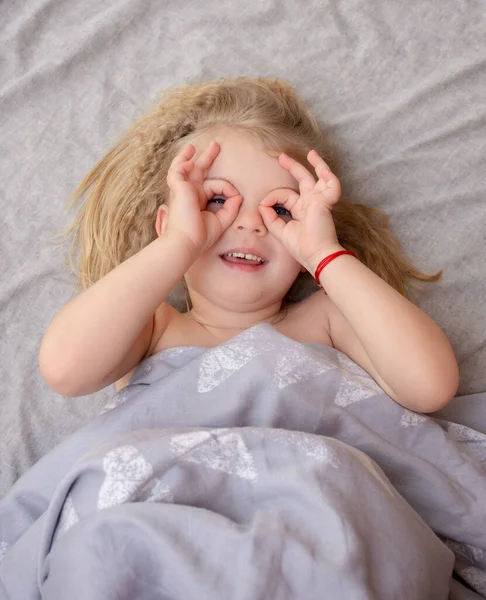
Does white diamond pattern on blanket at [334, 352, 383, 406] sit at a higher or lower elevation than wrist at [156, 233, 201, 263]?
lower

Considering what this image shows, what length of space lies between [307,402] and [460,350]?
1.43 ft

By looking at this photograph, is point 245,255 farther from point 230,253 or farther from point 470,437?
point 470,437

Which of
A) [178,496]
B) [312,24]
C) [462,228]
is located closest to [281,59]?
[312,24]

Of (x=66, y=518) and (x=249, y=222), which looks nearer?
(x=66, y=518)

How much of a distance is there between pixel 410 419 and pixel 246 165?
0.49 meters

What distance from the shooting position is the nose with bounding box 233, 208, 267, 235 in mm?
1165

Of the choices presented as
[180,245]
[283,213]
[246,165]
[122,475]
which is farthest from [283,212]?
[122,475]

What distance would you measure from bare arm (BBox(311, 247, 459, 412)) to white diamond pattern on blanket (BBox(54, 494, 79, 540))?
19.0 inches

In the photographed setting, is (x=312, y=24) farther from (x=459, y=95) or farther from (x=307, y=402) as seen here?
(x=307, y=402)

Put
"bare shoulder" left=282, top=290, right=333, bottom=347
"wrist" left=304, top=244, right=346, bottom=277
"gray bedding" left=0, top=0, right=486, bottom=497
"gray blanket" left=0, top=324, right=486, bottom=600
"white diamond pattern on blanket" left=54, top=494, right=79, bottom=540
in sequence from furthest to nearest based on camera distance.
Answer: "gray bedding" left=0, top=0, right=486, bottom=497, "bare shoulder" left=282, top=290, right=333, bottom=347, "wrist" left=304, top=244, right=346, bottom=277, "white diamond pattern on blanket" left=54, top=494, right=79, bottom=540, "gray blanket" left=0, top=324, right=486, bottom=600

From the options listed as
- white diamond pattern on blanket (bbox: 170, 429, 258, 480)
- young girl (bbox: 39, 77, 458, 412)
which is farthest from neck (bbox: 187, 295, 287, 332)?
white diamond pattern on blanket (bbox: 170, 429, 258, 480)

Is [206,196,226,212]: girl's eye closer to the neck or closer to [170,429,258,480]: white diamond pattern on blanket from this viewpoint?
the neck

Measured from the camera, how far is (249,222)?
A: 1.16 meters

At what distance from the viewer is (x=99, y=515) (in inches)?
32.5
